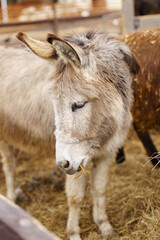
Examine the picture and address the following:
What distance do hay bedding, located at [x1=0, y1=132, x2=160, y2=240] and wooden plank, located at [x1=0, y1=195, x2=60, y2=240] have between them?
143cm

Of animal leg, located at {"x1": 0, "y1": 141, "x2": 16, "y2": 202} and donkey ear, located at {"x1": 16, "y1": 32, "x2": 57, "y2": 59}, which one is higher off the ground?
donkey ear, located at {"x1": 16, "y1": 32, "x2": 57, "y2": 59}

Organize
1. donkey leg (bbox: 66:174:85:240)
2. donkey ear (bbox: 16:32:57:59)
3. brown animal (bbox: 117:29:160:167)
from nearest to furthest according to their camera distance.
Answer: donkey ear (bbox: 16:32:57:59), donkey leg (bbox: 66:174:85:240), brown animal (bbox: 117:29:160:167)

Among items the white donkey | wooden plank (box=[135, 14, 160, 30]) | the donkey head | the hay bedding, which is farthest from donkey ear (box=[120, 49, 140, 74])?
wooden plank (box=[135, 14, 160, 30])

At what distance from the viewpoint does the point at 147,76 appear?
2.99 m

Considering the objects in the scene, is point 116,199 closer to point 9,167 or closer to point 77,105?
point 9,167

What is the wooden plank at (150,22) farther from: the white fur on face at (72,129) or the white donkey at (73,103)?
the white fur on face at (72,129)

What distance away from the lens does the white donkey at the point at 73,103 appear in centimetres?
211

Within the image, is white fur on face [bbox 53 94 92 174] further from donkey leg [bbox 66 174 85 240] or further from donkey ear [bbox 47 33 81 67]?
donkey leg [bbox 66 174 85 240]

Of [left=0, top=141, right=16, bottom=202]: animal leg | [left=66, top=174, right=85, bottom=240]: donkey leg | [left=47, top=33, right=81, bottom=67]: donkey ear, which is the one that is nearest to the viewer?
[left=47, top=33, right=81, bottom=67]: donkey ear

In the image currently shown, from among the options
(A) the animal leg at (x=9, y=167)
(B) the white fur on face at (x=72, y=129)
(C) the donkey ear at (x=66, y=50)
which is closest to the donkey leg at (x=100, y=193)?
(B) the white fur on face at (x=72, y=129)

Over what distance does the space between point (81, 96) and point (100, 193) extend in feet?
3.87

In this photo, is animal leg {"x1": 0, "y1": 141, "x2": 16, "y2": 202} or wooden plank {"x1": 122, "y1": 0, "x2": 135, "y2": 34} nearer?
animal leg {"x1": 0, "y1": 141, "x2": 16, "y2": 202}

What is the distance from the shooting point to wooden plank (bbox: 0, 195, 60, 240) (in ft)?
3.31

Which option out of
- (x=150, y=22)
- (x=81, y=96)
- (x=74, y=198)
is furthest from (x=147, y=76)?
(x=150, y=22)
